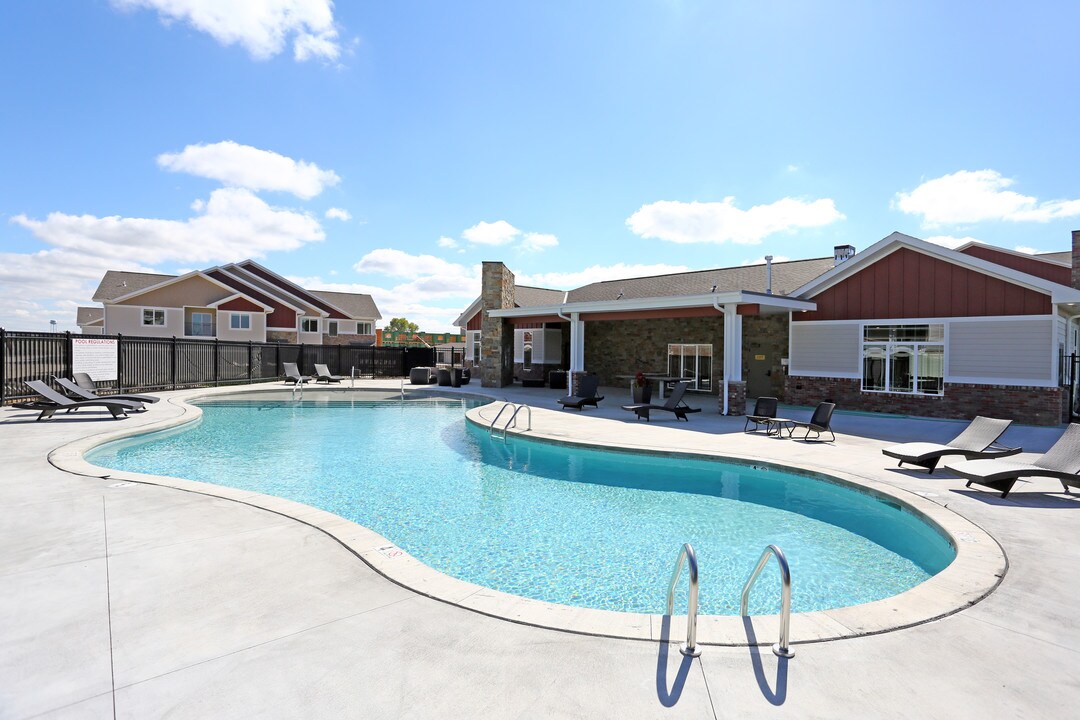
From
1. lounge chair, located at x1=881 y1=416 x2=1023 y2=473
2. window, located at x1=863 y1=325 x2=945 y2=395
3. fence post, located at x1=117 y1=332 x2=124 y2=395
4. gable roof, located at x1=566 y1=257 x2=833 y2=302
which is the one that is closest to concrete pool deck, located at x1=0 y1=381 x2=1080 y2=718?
lounge chair, located at x1=881 y1=416 x2=1023 y2=473

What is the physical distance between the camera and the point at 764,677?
2859 mm

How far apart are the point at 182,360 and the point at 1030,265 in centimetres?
3429

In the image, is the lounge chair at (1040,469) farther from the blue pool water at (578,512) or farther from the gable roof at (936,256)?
the gable roof at (936,256)

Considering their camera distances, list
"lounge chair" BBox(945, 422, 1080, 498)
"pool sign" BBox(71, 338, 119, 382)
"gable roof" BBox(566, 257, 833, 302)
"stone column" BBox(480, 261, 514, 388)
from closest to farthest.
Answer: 1. "lounge chair" BBox(945, 422, 1080, 498)
2. "pool sign" BBox(71, 338, 119, 382)
3. "gable roof" BBox(566, 257, 833, 302)
4. "stone column" BBox(480, 261, 514, 388)

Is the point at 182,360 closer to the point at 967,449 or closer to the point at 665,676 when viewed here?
the point at 665,676

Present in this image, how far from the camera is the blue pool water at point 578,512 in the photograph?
16.7ft

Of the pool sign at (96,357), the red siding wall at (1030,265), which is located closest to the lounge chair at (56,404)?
the pool sign at (96,357)

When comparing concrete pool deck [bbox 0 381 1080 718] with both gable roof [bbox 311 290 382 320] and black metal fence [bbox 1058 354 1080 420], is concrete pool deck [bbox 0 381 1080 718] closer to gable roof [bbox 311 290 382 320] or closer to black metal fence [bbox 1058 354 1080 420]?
black metal fence [bbox 1058 354 1080 420]

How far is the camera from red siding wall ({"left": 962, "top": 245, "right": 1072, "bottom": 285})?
68.2ft

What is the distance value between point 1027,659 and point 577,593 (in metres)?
2.97

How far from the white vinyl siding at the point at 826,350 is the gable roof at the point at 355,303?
3735cm

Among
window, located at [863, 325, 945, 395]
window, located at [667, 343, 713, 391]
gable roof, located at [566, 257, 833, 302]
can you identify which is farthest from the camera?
window, located at [667, 343, 713, 391]

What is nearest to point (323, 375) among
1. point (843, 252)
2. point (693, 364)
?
point (693, 364)

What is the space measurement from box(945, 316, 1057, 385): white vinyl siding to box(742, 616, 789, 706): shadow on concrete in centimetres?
1473
